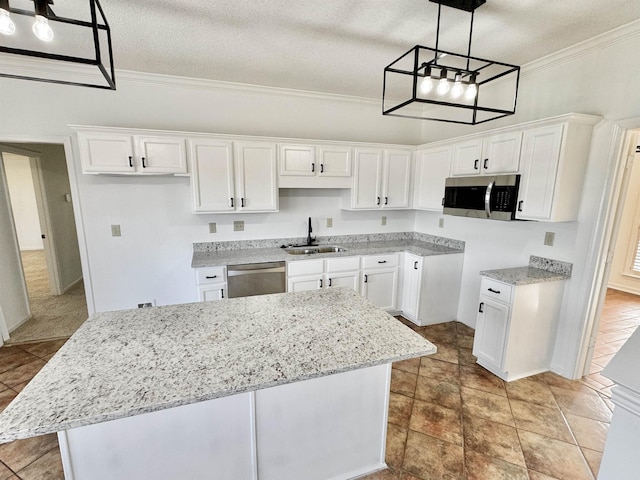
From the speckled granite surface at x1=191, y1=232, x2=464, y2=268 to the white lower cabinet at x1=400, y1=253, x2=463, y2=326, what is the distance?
4.6 inches

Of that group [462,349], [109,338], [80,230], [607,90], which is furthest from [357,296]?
[80,230]

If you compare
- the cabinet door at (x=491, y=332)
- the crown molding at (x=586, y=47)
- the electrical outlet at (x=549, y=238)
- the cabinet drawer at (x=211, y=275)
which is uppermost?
the crown molding at (x=586, y=47)

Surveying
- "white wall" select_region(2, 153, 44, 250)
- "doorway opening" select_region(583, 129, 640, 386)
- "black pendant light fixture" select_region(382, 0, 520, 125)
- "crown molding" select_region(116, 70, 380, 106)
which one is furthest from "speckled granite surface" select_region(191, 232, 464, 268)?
"white wall" select_region(2, 153, 44, 250)

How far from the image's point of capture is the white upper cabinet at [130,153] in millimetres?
2752

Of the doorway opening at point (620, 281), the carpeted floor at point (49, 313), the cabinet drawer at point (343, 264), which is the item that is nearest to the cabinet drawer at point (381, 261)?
the cabinet drawer at point (343, 264)

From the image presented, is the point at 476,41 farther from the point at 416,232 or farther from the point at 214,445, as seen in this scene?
the point at 214,445

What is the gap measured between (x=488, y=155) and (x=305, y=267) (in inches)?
84.0

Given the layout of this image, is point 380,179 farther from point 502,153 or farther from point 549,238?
point 549,238

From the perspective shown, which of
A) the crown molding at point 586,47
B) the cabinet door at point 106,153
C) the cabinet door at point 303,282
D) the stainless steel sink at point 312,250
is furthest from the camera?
the stainless steel sink at point 312,250

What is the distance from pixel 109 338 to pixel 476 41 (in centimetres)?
317

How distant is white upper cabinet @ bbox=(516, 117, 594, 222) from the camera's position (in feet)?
7.72

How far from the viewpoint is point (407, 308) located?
3795mm

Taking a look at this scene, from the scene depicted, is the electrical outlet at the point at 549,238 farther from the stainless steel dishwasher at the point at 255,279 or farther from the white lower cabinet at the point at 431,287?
the stainless steel dishwasher at the point at 255,279

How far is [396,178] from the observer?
3.82 meters
